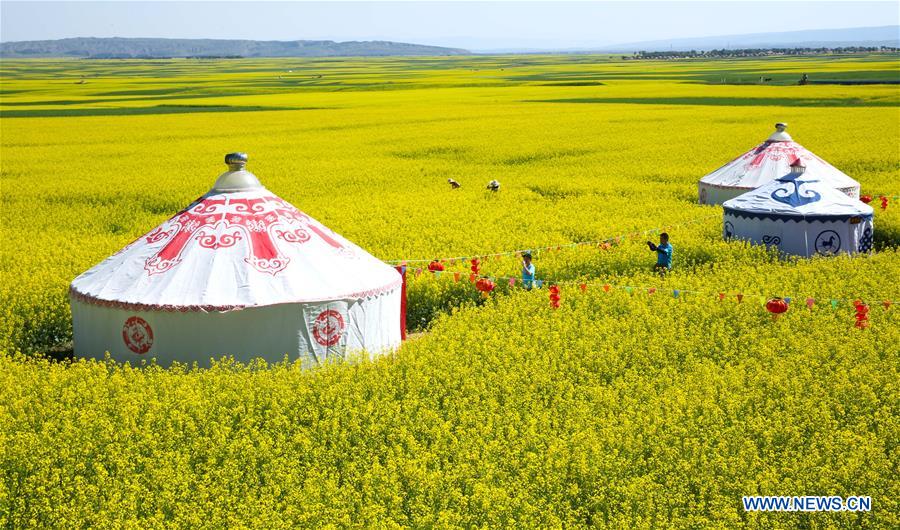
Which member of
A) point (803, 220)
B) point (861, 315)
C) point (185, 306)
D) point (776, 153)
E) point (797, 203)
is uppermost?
point (776, 153)

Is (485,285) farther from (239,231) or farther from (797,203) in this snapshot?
(797,203)

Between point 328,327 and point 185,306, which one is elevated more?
point 185,306

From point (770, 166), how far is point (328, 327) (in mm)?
16043

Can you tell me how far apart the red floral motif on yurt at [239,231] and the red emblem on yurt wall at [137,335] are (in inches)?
28.0

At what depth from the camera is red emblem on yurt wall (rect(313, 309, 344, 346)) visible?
1228cm

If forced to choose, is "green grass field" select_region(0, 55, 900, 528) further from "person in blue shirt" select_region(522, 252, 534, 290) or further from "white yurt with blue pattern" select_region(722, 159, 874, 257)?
"white yurt with blue pattern" select_region(722, 159, 874, 257)

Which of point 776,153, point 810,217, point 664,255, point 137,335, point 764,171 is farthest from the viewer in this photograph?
point 776,153

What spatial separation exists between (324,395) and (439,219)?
41.8 ft

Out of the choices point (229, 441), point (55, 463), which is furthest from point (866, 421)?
point (55, 463)

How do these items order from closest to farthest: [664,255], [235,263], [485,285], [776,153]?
[235,263] < [485,285] < [664,255] < [776,153]

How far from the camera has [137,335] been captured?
12078mm

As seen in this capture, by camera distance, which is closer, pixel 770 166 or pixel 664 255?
pixel 664 255

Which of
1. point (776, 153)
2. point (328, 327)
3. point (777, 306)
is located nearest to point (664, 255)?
point (777, 306)

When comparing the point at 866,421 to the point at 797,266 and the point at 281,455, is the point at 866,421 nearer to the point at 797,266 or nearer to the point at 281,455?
the point at 281,455
